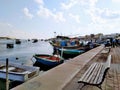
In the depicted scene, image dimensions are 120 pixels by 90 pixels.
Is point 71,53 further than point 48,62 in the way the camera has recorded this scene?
Yes

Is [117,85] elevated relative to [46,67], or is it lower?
elevated

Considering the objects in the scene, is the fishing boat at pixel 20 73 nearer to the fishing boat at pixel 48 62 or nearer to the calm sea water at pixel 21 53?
the fishing boat at pixel 48 62

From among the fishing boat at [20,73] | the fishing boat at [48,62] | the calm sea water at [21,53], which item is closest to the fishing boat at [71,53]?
the calm sea water at [21,53]

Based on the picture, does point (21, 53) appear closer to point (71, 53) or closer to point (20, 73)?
point (71, 53)

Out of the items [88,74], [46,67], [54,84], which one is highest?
[88,74]

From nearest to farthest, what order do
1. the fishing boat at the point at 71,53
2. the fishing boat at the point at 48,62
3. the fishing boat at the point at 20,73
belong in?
the fishing boat at the point at 20,73 < the fishing boat at the point at 48,62 < the fishing boat at the point at 71,53

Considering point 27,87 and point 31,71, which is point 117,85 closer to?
point 27,87

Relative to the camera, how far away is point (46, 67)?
20797mm

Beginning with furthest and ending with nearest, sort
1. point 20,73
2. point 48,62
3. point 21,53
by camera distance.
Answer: point 21,53
point 48,62
point 20,73

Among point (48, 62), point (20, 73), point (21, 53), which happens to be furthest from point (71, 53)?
point (21, 53)

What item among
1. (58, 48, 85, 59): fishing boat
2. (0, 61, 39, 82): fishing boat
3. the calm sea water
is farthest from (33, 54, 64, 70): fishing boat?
(58, 48, 85, 59): fishing boat

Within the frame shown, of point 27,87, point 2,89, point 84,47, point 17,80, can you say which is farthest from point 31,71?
point 84,47

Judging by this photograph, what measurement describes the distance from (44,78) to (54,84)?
2.59 feet

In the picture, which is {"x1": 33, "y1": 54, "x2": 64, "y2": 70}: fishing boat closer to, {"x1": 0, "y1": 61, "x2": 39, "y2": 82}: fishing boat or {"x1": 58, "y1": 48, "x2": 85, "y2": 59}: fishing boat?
{"x1": 0, "y1": 61, "x2": 39, "y2": 82}: fishing boat
